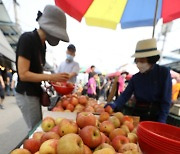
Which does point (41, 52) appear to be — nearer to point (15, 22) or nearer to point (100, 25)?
point (100, 25)

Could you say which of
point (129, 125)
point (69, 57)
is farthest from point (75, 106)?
point (69, 57)

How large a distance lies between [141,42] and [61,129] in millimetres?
1971

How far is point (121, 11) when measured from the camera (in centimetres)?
392

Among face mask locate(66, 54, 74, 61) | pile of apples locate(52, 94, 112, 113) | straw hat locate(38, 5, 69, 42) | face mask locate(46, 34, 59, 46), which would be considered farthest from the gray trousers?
face mask locate(66, 54, 74, 61)

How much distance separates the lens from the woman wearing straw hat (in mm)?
2721

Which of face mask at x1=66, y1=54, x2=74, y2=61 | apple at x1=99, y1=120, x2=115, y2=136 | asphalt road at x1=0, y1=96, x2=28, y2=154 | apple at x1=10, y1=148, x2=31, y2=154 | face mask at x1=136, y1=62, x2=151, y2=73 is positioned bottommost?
asphalt road at x1=0, y1=96, x2=28, y2=154

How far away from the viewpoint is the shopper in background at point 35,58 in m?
2.27

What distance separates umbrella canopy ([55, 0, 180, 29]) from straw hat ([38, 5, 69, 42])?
933 mm

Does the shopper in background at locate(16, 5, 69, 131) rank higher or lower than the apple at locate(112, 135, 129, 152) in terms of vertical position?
higher

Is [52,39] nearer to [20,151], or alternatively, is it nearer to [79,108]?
[79,108]

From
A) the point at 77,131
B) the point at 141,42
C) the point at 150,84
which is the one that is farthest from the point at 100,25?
the point at 77,131

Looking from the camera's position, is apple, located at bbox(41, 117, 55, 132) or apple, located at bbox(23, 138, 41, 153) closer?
apple, located at bbox(23, 138, 41, 153)

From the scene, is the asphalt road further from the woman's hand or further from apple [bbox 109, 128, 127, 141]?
apple [bbox 109, 128, 127, 141]

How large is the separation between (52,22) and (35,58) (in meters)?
0.46
